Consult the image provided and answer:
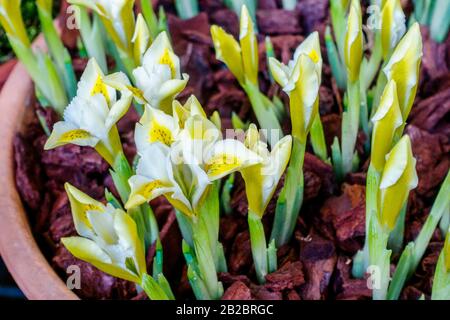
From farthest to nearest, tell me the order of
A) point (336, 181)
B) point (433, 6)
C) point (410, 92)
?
point (433, 6) → point (336, 181) → point (410, 92)

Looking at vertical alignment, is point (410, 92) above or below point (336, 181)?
above

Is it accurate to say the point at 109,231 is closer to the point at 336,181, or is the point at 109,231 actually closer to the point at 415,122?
the point at 336,181

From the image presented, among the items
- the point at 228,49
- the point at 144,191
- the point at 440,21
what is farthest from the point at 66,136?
the point at 440,21

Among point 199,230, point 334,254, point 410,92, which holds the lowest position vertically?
point 334,254

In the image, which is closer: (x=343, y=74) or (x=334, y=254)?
(x=334, y=254)

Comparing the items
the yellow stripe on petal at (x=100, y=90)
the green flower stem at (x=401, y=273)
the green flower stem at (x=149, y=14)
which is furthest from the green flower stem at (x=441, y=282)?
the green flower stem at (x=149, y=14)
